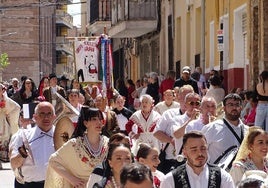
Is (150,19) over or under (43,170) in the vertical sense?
over

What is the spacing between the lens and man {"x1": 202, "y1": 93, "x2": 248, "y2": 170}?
11.3 metres

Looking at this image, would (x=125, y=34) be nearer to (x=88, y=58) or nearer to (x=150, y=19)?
(x=150, y=19)

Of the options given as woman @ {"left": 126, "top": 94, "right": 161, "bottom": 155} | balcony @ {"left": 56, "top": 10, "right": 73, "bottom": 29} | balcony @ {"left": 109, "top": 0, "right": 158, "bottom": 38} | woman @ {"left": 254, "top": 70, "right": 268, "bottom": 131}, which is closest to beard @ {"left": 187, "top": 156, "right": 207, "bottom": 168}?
woman @ {"left": 254, "top": 70, "right": 268, "bottom": 131}

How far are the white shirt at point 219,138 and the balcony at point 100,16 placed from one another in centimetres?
3957

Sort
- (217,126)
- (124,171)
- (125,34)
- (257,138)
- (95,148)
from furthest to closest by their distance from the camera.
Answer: (125,34) < (217,126) < (95,148) < (257,138) < (124,171)

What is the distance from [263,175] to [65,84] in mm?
20443

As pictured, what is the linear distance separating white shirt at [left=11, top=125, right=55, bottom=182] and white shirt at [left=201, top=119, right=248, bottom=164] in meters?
1.66

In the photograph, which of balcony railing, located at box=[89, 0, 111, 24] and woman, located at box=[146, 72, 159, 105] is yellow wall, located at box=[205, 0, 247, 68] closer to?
woman, located at box=[146, 72, 159, 105]

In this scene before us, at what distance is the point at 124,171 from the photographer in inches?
281

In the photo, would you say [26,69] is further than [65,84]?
Yes

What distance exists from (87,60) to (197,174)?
641 inches

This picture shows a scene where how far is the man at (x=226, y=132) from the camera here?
11.3 m

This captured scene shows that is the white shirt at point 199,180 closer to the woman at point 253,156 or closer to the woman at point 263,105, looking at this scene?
the woman at point 253,156

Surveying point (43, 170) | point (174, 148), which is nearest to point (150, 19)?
point (174, 148)
